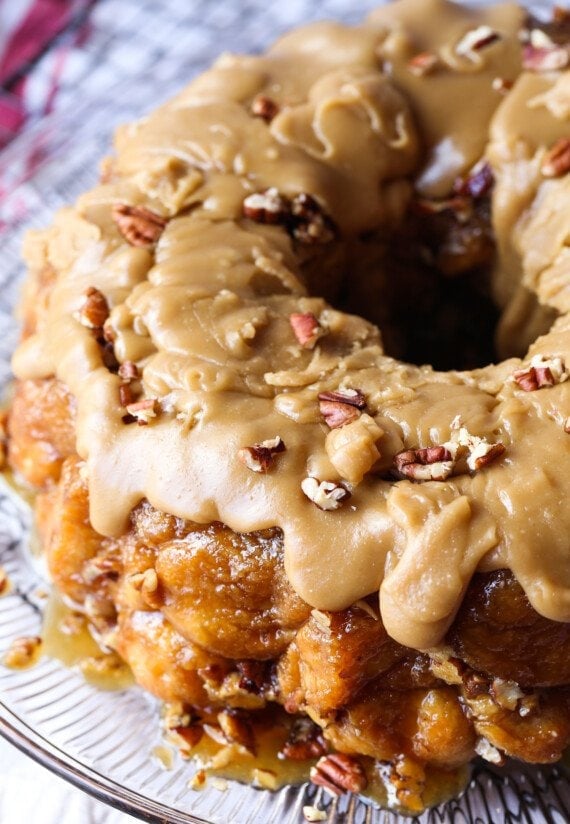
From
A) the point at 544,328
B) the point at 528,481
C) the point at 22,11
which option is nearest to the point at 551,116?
the point at 544,328

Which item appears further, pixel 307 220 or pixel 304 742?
pixel 307 220

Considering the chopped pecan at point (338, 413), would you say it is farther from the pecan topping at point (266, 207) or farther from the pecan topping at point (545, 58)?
the pecan topping at point (545, 58)

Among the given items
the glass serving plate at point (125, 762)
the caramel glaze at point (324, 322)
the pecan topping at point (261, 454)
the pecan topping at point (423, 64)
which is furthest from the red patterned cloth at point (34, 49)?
the pecan topping at point (261, 454)

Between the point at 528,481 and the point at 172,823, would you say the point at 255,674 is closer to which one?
the point at 172,823

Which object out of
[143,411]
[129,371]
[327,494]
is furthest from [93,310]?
[327,494]

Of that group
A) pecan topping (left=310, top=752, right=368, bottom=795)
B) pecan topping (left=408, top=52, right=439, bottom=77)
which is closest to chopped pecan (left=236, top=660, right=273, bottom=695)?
pecan topping (left=310, top=752, right=368, bottom=795)

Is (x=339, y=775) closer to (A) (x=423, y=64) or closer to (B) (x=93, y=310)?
(B) (x=93, y=310)
